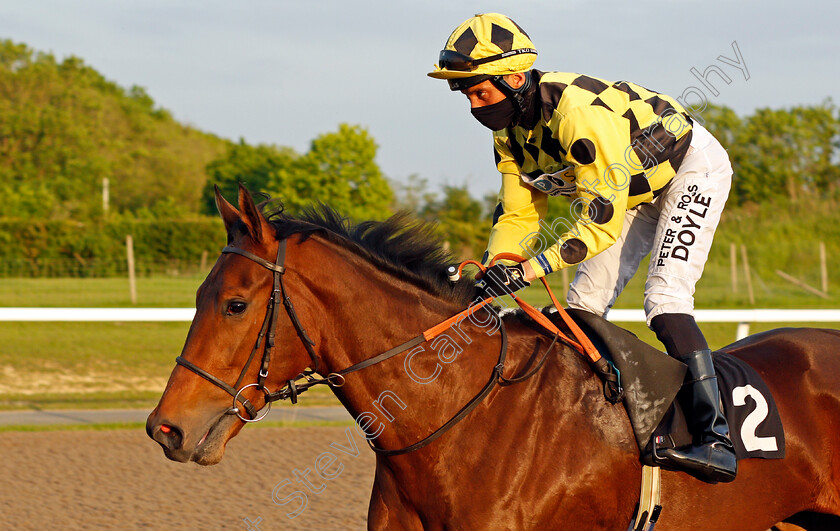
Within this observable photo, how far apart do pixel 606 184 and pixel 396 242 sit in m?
0.67

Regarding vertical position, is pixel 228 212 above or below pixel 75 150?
below

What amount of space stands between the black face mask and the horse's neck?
64 centimetres

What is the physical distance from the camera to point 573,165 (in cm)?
258

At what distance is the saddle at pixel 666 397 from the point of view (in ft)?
8.05

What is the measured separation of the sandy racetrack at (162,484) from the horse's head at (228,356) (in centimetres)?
210

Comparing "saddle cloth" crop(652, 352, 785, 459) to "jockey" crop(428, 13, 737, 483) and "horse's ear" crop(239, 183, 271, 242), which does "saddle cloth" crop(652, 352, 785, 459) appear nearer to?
"jockey" crop(428, 13, 737, 483)

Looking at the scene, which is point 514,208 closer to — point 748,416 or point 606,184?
point 606,184

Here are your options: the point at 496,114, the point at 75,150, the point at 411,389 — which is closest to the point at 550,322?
the point at 411,389

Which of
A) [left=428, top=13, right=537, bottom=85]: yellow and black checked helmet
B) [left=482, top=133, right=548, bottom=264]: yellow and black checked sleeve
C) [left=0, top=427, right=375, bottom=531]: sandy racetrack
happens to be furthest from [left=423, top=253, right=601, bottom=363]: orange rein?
[left=0, top=427, right=375, bottom=531]: sandy racetrack

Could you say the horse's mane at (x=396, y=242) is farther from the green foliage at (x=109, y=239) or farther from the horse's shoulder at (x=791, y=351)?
the green foliage at (x=109, y=239)

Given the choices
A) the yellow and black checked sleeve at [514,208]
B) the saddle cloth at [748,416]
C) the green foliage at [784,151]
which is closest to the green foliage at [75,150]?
the green foliage at [784,151]

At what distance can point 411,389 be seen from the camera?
2312 mm

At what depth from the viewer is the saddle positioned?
2453mm

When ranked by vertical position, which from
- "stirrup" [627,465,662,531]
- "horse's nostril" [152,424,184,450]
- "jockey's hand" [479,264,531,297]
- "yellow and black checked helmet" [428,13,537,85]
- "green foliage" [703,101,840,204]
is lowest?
"stirrup" [627,465,662,531]
